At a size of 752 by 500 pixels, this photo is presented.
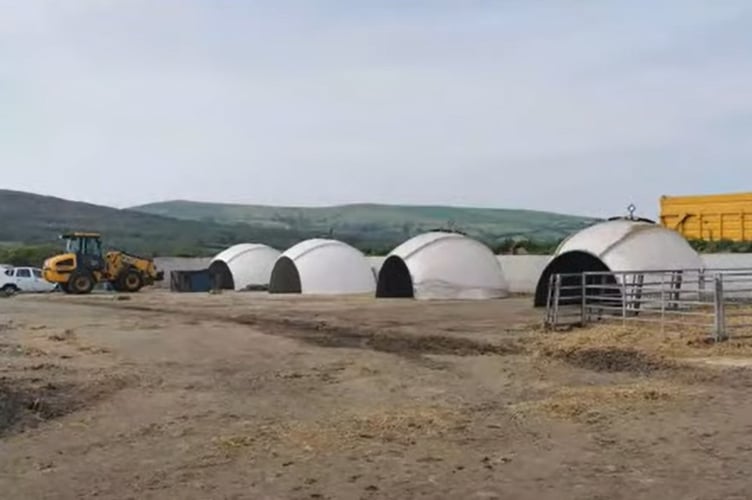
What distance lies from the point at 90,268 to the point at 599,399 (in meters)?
36.2

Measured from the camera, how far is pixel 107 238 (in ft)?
404

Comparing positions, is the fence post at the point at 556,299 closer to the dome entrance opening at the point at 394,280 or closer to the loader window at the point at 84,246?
the dome entrance opening at the point at 394,280

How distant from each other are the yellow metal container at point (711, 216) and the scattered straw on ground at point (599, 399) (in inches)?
951

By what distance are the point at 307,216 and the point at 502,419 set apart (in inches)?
6340

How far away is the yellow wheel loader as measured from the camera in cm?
4350

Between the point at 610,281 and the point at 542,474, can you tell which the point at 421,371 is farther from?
the point at 610,281

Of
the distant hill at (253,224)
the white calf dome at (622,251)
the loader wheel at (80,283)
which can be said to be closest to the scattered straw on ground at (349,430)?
the white calf dome at (622,251)

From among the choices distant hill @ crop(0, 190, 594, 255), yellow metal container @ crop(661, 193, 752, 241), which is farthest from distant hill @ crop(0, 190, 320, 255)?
yellow metal container @ crop(661, 193, 752, 241)

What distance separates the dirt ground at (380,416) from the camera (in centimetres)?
757

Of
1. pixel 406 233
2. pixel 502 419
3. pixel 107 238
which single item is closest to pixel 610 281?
pixel 502 419

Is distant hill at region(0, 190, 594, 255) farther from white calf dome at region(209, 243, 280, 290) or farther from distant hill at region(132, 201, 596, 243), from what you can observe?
white calf dome at region(209, 243, 280, 290)

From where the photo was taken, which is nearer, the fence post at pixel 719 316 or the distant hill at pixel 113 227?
the fence post at pixel 719 316

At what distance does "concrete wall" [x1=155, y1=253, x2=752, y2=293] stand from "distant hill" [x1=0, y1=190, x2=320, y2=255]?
185 feet

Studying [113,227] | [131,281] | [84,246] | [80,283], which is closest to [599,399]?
[80,283]
